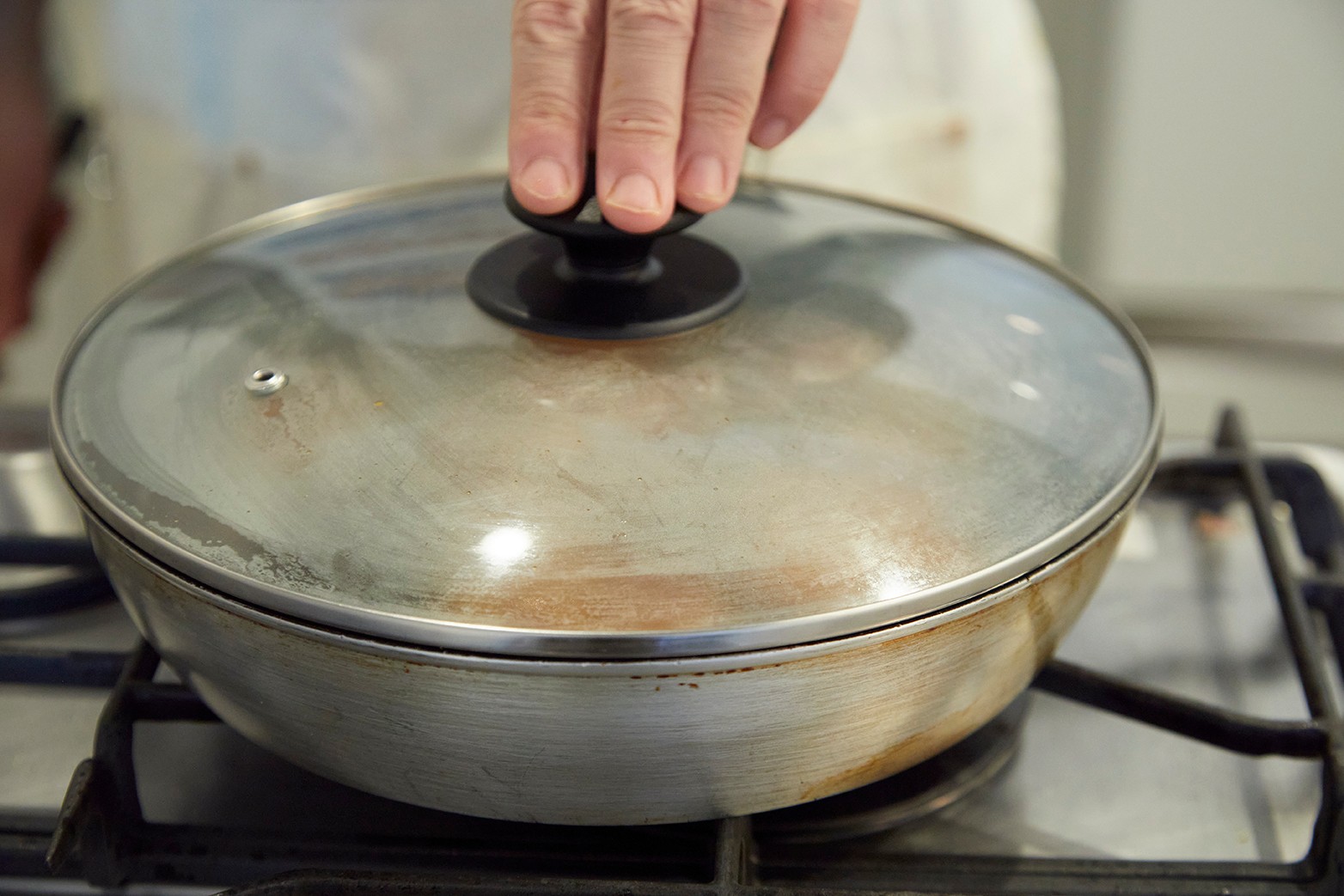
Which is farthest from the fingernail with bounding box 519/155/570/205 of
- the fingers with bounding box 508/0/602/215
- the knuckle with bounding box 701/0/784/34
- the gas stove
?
the gas stove

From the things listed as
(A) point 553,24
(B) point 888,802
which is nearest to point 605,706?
(B) point 888,802

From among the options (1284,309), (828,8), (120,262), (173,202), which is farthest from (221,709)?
(1284,309)

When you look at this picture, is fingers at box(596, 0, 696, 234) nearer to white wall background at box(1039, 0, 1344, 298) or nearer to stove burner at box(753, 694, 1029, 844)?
stove burner at box(753, 694, 1029, 844)

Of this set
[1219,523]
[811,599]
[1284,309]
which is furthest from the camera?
[1284,309]

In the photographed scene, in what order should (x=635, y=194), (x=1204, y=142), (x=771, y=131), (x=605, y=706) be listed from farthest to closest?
(x=1204, y=142)
(x=771, y=131)
(x=635, y=194)
(x=605, y=706)

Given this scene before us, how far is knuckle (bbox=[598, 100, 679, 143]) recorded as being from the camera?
459 mm

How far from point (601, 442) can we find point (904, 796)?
22cm

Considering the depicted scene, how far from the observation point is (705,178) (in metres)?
0.47

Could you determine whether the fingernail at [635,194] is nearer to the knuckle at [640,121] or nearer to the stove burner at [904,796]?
the knuckle at [640,121]

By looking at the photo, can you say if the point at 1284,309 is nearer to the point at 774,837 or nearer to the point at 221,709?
the point at 774,837

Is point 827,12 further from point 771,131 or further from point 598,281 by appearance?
point 598,281

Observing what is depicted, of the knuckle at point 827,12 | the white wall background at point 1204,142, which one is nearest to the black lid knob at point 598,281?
the knuckle at point 827,12

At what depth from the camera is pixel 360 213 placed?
0.59 metres

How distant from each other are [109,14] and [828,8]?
0.86m
